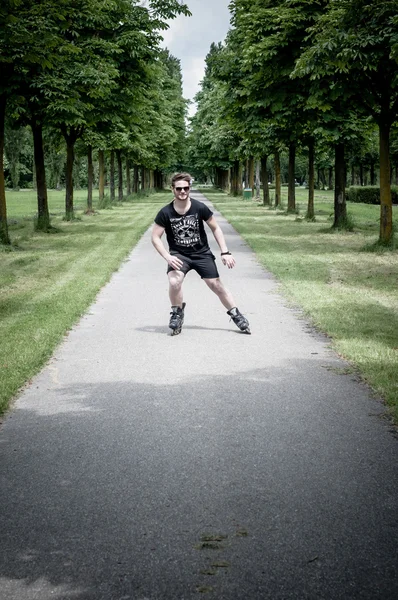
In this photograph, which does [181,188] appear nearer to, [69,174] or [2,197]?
[2,197]

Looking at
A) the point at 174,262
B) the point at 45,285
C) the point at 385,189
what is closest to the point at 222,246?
the point at 174,262

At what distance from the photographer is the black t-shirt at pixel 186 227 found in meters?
7.91

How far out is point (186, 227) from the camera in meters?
8.01

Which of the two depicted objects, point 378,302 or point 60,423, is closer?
point 60,423

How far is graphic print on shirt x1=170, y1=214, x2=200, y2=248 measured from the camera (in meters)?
7.95

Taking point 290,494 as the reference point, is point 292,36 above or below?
above

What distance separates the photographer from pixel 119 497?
379 centimetres

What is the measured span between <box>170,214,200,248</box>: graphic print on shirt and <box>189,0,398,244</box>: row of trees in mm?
5334

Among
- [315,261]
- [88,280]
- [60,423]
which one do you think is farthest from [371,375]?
[315,261]

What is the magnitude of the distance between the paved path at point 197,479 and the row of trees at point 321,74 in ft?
24.3

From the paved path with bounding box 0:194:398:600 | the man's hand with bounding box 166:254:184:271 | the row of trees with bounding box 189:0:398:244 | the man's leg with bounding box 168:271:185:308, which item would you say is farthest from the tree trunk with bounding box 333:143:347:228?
the paved path with bounding box 0:194:398:600

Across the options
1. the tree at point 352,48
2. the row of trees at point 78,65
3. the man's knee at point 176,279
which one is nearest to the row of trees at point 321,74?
the tree at point 352,48

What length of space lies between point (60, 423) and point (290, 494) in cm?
197

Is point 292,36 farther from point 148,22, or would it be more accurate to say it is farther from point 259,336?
point 259,336
